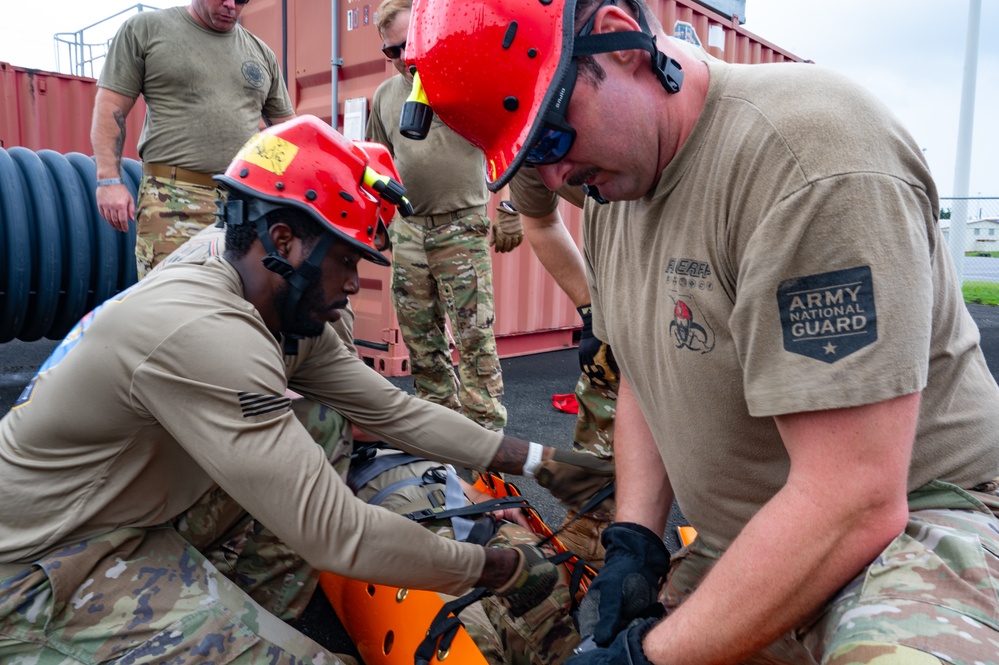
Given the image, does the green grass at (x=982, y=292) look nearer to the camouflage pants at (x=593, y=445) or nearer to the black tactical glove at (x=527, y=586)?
the camouflage pants at (x=593, y=445)

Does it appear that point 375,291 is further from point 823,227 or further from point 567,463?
point 823,227

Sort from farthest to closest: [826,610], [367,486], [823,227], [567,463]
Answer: [367,486] → [567,463] → [826,610] → [823,227]

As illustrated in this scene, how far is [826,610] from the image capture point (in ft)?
4.27

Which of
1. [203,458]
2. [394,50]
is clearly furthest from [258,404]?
[394,50]

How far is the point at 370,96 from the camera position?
5.90 metres

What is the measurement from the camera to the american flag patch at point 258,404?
1.86m

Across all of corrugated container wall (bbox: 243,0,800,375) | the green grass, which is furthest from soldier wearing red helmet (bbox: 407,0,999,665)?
the green grass

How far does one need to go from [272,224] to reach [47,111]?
1073 centimetres

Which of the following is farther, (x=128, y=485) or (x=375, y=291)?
(x=375, y=291)

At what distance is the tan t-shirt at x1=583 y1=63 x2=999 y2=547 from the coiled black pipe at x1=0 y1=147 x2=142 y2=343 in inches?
209

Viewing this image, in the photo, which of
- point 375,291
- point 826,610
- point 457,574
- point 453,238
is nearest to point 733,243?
point 826,610

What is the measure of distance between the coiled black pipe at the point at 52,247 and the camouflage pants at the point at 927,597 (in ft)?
19.2

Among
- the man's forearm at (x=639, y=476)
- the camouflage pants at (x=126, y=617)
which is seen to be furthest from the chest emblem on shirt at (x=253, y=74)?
the man's forearm at (x=639, y=476)

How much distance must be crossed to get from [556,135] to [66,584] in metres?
1.67
